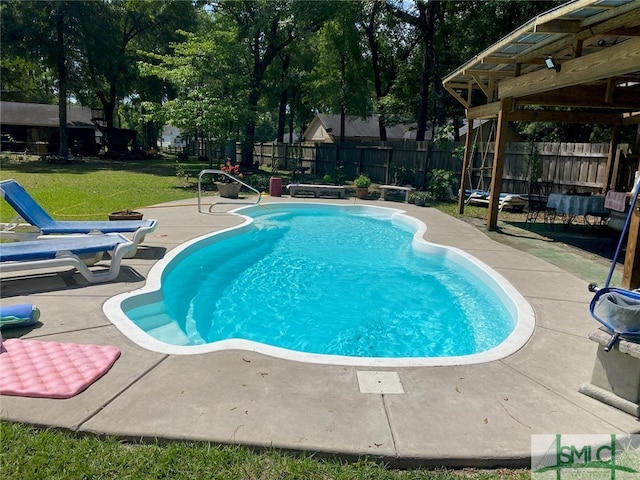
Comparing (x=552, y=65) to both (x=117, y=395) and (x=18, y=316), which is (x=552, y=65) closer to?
(x=117, y=395)

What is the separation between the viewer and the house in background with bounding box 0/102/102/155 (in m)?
30.8

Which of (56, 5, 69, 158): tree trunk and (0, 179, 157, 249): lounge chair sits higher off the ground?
(56, 5, 69, 158): tree trunk

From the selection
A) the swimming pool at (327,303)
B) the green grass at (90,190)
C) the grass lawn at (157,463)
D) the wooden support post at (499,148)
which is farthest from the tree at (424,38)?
the grass lawn at (157,463)

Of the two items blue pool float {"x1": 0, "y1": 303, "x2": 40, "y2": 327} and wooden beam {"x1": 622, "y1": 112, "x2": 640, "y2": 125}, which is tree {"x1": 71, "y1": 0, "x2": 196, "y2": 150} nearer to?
wooden beam {"x1": 622, "y1": 112, "x2": 640, "y2": 125}

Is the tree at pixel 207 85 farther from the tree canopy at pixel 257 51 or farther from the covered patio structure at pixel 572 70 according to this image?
the covered patio structure at pixel 572 70

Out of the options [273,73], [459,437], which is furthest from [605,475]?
[273,73]

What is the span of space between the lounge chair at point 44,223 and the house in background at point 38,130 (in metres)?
28.4

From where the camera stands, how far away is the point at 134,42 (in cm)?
3117

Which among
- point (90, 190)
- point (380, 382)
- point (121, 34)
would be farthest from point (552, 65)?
point (121, 34)

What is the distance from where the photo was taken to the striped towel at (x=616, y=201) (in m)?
8.43

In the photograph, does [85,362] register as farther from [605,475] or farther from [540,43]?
[540,43]

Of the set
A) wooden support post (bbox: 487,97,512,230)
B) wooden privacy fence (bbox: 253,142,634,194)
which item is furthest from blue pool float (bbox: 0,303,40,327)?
wooden privacy fence (bbox: 253,142,634,194)

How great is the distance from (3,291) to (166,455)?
375cm

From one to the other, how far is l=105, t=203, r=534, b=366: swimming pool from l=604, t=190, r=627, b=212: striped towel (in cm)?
382
